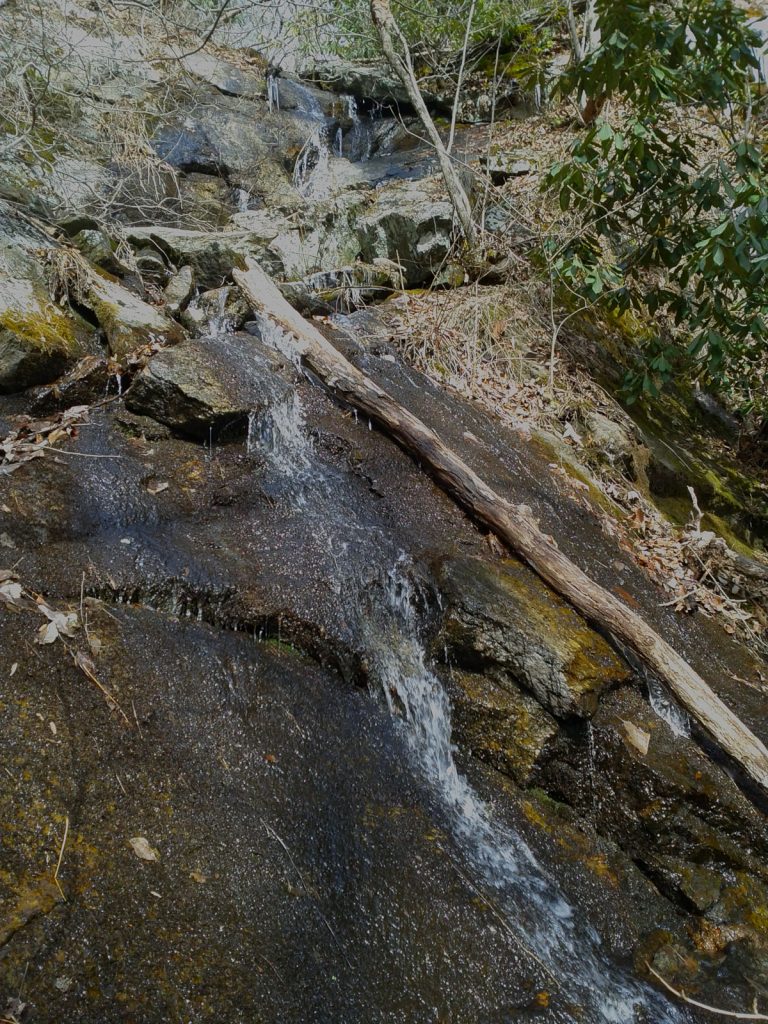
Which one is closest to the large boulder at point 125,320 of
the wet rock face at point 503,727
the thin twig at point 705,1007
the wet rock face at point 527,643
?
the wet rock face at point 527,643

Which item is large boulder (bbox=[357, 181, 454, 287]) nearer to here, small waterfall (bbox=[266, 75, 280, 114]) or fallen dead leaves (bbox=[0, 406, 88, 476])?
fallen dead leaves (bbox=[0, 406, 88, 476])

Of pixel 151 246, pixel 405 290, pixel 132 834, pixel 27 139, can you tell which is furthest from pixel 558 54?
pixel 132 834

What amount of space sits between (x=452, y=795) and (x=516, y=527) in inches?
75.8

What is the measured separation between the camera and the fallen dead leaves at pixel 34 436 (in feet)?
14.4

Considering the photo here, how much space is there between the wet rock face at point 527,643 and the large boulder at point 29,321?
3682mm

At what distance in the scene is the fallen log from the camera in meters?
3.77

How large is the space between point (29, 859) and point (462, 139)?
14.6m

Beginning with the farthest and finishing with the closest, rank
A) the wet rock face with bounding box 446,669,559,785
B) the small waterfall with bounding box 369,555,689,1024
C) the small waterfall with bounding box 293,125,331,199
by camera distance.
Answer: the small waterfall with bounding box 293,125,331,199
the wet rock face with bounding box 446,669,559,785
the small waterfall with bounding box 369,555,689,1024

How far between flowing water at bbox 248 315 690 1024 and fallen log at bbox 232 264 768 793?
30.5 inches

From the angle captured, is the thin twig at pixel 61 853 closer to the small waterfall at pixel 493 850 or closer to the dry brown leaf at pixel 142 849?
the dry brown leaf at pixel 142 849

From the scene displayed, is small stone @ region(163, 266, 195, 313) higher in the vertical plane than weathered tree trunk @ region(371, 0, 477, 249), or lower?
lower

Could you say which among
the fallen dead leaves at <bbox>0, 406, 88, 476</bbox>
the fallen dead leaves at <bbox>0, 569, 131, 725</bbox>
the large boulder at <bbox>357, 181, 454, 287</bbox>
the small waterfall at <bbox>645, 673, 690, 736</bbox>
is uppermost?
the large boulder at <bbox>357, 181, 454, 287</bbox>

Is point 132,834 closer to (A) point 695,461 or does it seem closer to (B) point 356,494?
(B) point 356,494

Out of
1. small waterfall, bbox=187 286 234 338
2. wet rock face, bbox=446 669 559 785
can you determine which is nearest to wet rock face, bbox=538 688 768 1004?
wet rock face, bbox=446 669 559 785
